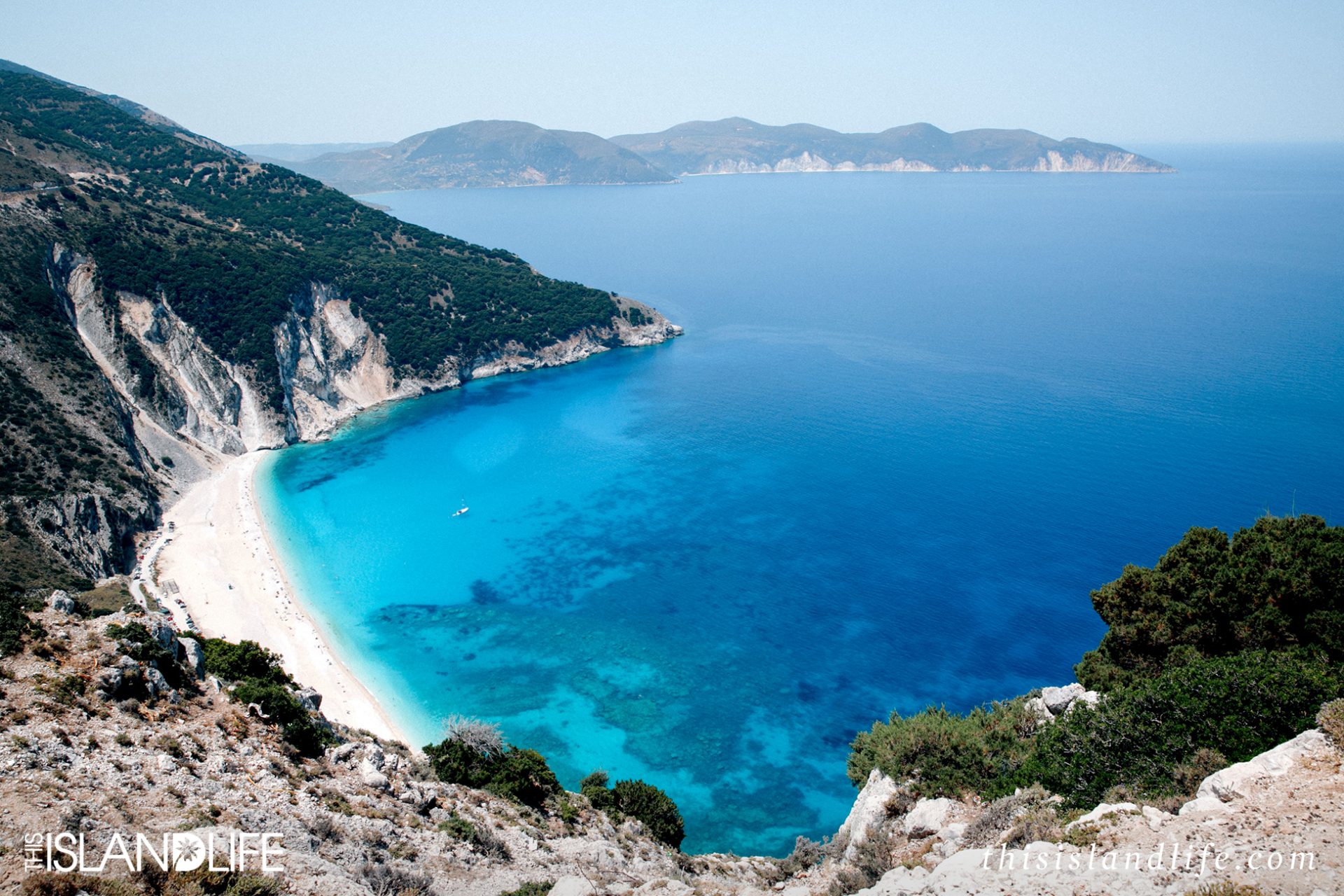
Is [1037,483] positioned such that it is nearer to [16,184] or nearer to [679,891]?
[679,891]

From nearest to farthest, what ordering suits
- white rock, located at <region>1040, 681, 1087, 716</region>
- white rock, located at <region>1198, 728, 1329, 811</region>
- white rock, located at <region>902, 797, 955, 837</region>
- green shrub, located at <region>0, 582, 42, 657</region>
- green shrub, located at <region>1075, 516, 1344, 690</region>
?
white rock, located at <region>1198, 728, 1329, 811</region>, green shrub, located at <region>0, 582, 42, 657</region>, white rock, located at <region>902, 797, 955, 837</region>, green shrub, located at <region>1075, 516, 1344, 690</region>, white rock, located at <region>1040, 681, 1087, 716</region>

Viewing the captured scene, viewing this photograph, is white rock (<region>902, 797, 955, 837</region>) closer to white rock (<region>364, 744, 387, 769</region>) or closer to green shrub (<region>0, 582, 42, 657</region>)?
white rock (<region>364, 744, 387, 769</region>)

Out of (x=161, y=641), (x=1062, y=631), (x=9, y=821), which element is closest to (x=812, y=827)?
(x=1062, y=631)

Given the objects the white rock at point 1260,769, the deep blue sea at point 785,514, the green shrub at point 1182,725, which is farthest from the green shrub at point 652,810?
the white rock at point 1260,769

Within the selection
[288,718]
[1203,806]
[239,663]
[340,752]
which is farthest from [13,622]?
[1203,806]

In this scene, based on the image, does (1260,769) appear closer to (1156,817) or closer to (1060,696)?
(1156,817)

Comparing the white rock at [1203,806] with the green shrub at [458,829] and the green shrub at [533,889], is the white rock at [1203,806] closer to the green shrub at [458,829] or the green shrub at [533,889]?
the green shrub at [533,889]

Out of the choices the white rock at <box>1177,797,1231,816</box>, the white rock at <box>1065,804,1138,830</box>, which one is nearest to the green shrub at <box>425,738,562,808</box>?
the white rock at <box>1065,804,1138,830</box>
